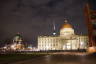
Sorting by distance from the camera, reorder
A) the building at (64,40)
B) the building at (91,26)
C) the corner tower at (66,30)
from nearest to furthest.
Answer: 1. the building at (91,26)
2. the building at (64,40)
3. the corner tower at (66,30)

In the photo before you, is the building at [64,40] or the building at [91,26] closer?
the building at [91,26]

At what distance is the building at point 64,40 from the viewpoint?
493 ft

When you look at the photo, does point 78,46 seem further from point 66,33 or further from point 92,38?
point 92,38

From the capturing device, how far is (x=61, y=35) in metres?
157

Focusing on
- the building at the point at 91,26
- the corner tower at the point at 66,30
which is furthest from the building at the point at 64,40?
the building at the point at 91,26

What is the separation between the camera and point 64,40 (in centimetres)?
15375

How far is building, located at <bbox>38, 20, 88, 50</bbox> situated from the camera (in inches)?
5910

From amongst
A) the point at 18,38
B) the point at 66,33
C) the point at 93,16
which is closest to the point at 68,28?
the point at 66,33

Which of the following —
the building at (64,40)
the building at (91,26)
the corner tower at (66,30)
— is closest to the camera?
the building at (91,26)

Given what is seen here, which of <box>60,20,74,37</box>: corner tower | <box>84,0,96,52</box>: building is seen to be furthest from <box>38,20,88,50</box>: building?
<box>84,0,96,52</box>: building

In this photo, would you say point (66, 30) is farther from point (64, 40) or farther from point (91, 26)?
point (91, 26)

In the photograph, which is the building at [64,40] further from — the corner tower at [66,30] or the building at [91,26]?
the building at [91,26]

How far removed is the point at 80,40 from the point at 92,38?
83.3 meters

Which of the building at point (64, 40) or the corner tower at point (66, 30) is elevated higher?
the corner tower at point (66, 30)
